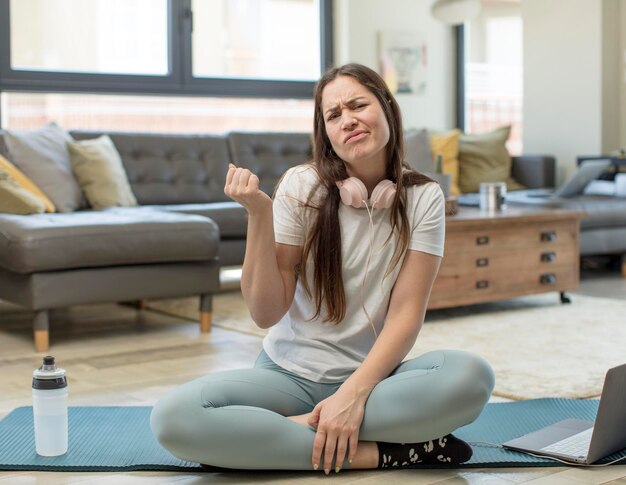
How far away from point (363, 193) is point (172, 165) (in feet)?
11.0

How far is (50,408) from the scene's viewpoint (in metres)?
2.17

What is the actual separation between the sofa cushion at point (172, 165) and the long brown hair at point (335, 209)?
307cm

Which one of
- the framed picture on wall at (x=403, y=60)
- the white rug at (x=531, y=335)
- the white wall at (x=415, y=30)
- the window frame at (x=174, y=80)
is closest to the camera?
the white rug at (x=531, y=335)

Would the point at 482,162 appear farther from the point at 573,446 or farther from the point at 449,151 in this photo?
the point at 573,446

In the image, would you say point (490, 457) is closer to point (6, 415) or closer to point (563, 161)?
point (6, 415)

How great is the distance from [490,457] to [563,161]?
4.93 m

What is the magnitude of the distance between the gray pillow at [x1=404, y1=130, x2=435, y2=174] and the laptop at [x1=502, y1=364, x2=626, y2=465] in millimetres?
3638

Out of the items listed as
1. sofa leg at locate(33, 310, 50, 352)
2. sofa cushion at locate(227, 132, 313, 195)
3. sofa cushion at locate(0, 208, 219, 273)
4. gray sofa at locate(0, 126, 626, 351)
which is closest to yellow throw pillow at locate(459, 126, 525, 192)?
sofa cushion at locate(227, 132, 313, 195)

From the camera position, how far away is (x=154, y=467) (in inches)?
84.4

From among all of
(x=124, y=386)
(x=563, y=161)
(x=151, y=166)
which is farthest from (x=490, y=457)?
(x=563, y=161)

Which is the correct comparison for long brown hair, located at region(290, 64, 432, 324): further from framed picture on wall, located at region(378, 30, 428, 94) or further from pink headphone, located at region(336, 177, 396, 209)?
framed picture on wall, located at region(378, 30, 428, 94)

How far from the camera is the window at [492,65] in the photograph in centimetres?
758

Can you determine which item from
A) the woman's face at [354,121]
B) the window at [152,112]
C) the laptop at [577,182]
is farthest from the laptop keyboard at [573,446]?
the window at [152,112]

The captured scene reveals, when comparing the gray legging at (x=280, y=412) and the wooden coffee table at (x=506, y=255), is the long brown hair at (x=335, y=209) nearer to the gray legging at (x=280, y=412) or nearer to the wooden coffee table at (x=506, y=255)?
the gray legging at (x=280, y=412)
